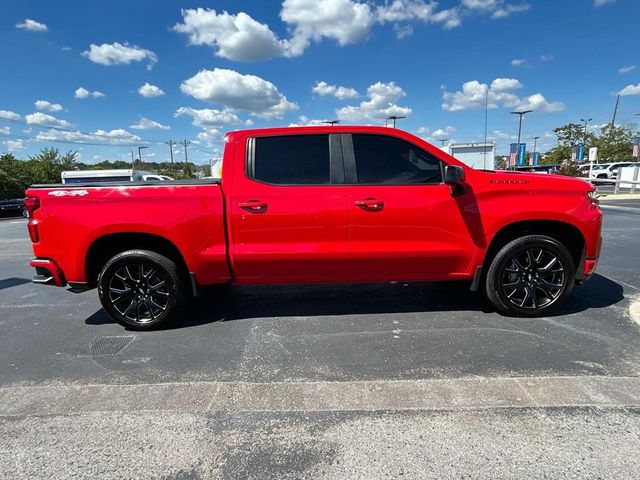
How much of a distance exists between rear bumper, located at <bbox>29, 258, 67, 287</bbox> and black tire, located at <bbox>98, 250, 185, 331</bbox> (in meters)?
0.40

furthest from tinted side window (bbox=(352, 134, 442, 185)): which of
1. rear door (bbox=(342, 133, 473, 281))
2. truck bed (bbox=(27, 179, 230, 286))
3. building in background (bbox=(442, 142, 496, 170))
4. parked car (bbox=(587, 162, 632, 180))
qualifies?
parked car (bbox=(587, 162, 632, 180))

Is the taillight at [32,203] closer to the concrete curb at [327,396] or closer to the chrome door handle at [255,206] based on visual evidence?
the concrete curb at [327,396]

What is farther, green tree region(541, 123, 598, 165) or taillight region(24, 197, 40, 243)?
green tree region(541, 123, 598, 165)

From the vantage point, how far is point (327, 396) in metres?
2.74

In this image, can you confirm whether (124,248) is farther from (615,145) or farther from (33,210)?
(615,145)

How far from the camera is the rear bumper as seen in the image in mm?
3861

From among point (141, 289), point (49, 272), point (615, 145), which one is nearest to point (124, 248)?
point (141, 289)

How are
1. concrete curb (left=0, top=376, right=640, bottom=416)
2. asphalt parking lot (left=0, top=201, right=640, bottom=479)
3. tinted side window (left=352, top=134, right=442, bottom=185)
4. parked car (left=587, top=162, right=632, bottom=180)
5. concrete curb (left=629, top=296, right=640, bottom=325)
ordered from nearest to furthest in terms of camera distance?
asphalt parking lot (left=0, top=201, right=640, bottom=479) < concrete curb (left=0, top=376, right=640, bottom=416) < tinted side window (left=352, top=134, right=442, bottom=185) < concrete curb (left=629, top=296, right=640, bottom=325) < parked car (left=587, top=162, right=632, bottom=180)

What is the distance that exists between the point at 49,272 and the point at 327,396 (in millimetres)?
3054

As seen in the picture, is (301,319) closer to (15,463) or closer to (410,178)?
(410,178)

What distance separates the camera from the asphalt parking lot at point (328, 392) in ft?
7.02

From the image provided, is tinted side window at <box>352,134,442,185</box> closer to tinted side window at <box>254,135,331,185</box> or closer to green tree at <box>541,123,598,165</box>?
tinted side window at <box>254,135,331,185</box>

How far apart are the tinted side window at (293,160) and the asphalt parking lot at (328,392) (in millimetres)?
1492

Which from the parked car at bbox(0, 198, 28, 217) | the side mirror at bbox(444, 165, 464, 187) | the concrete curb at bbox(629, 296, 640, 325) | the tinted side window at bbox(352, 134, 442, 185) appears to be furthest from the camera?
the parked car at bbox(0, 198, 28, 217)
